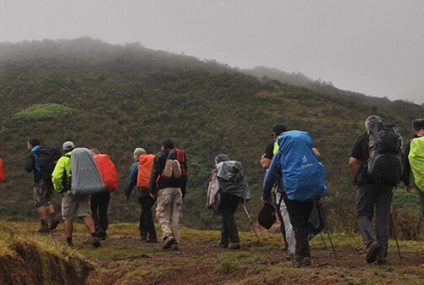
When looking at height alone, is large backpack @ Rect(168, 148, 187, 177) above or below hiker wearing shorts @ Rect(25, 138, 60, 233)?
above

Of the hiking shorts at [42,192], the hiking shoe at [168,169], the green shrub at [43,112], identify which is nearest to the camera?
the hiking shoe at [168,169]

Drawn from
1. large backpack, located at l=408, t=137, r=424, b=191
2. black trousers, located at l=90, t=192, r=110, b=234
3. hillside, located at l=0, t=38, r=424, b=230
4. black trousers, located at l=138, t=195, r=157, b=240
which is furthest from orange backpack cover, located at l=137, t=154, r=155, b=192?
hillside, located at l=0, t=38, r=424, b=230

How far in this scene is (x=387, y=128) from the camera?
776 centimetres

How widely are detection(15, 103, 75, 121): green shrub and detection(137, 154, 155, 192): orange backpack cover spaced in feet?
74.8

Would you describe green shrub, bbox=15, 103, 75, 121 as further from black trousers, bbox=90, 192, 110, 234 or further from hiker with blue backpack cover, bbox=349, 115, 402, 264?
hiker with blue backpack cover, bbox=349, 115, 402, 264

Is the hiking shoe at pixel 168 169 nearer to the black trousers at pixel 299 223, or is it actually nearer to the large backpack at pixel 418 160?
the black trousers at pixel 299 223

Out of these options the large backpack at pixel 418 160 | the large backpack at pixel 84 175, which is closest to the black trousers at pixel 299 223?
the large backpack at pixel 418 160

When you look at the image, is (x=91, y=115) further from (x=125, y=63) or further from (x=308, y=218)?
(x=308, y=218)

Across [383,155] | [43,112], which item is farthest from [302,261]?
[43,112]

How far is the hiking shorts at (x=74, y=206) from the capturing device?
1080 centimetres

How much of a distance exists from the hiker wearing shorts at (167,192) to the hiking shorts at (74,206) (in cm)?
123

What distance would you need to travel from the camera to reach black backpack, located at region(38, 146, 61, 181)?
12875 mm

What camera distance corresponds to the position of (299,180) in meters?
7.16

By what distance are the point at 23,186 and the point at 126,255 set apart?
53.3ft
